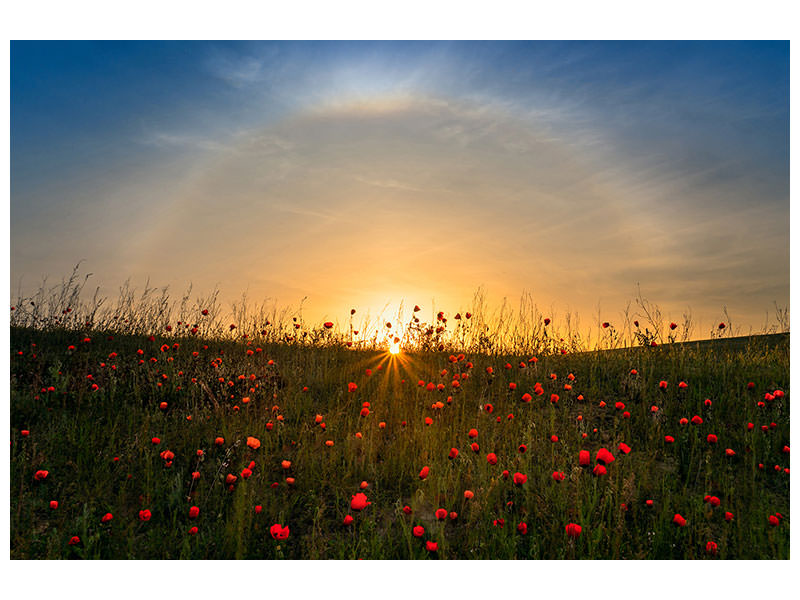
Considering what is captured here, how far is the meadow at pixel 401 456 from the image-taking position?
311cm

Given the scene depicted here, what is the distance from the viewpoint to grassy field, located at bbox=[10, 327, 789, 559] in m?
3.11

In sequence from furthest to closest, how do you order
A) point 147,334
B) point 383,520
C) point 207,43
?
point 147,334
point 207,43
point 383,520

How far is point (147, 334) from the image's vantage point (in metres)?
7.77

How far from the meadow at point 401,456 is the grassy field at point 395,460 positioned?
2 cm

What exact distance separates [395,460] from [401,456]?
51mm

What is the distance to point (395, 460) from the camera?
391cm

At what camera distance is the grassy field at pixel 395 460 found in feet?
10.2

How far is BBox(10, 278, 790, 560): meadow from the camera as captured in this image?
3113 mm

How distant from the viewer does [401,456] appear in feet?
12.8

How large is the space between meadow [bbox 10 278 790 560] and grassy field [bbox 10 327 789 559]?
0.06ft
